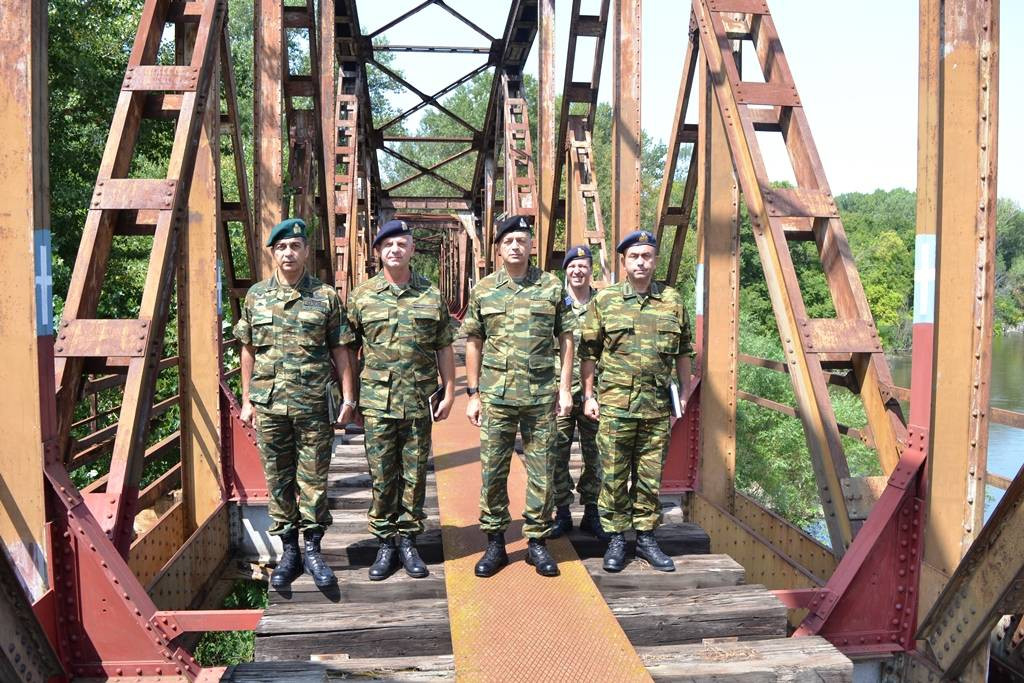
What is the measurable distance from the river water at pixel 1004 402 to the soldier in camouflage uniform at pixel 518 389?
1518 centimetres

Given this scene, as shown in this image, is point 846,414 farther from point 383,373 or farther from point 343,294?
point 383,373

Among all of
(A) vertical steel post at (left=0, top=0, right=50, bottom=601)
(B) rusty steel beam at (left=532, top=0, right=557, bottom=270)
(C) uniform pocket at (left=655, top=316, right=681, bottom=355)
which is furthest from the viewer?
(B) rusty steel beam at (left=532, top=0, right=557, bottom=270)

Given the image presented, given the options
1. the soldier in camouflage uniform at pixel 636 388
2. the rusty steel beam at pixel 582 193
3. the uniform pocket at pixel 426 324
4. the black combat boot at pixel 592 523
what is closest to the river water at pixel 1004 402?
the rusty steel beam at pixel 582 193

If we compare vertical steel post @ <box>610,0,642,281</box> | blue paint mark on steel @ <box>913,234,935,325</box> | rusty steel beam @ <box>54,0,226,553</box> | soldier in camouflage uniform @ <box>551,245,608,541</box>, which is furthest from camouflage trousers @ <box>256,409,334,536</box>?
vertical steel post @ <box>610,0,642,281</box>

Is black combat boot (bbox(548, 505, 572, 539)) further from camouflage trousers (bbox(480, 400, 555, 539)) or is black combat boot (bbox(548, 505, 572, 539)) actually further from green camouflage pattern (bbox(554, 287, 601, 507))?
camouflage trousers (bbox(480, 400, 555, 539))

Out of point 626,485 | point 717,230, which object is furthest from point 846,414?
point 626,485

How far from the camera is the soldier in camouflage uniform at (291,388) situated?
11.8 ft

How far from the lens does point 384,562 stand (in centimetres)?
367

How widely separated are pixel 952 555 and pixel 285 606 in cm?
286

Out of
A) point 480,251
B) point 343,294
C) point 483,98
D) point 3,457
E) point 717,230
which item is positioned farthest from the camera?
point 483,98

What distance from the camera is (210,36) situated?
4.34 m

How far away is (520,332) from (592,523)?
1266mm

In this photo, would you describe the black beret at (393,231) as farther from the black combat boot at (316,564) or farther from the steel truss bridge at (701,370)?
the black combat boot at (316,564)

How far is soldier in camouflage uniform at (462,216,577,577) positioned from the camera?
3.70 m
